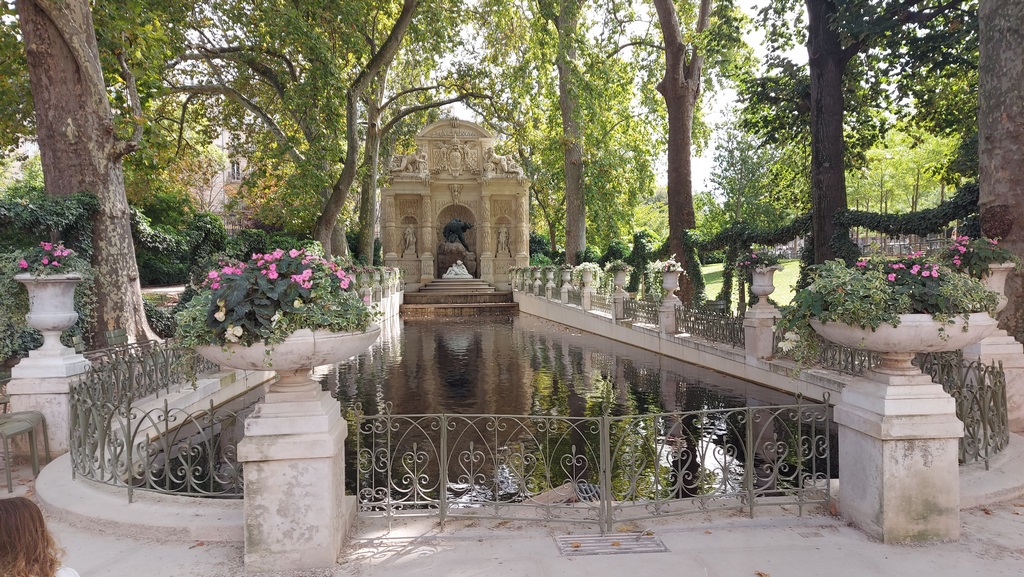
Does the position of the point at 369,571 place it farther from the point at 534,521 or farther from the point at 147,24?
the point at 147,24

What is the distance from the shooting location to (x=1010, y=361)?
23.1 ft

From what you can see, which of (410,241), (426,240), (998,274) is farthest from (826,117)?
(410,241)

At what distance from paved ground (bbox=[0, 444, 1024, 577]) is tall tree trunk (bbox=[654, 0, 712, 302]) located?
506 inches

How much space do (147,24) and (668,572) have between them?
45.4 ft

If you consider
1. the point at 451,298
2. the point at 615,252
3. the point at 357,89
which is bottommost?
the point at 451,298

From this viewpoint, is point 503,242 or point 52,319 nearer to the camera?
point 52,319

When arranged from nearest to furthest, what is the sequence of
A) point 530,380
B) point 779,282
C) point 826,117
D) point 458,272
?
point 530,380, point 826,117, point 779,282, point 458,272

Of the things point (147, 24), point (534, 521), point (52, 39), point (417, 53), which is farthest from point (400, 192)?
point (534, 521)

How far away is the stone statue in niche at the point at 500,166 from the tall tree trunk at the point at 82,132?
82.8ft

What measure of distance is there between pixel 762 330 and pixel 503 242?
2535cm

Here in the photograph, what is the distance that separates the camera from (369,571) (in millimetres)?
3844

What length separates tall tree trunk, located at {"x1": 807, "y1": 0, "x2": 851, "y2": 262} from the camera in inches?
531

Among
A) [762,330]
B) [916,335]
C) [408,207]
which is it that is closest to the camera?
[916,335]

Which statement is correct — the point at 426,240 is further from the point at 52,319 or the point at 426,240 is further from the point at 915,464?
the point at 915,464
